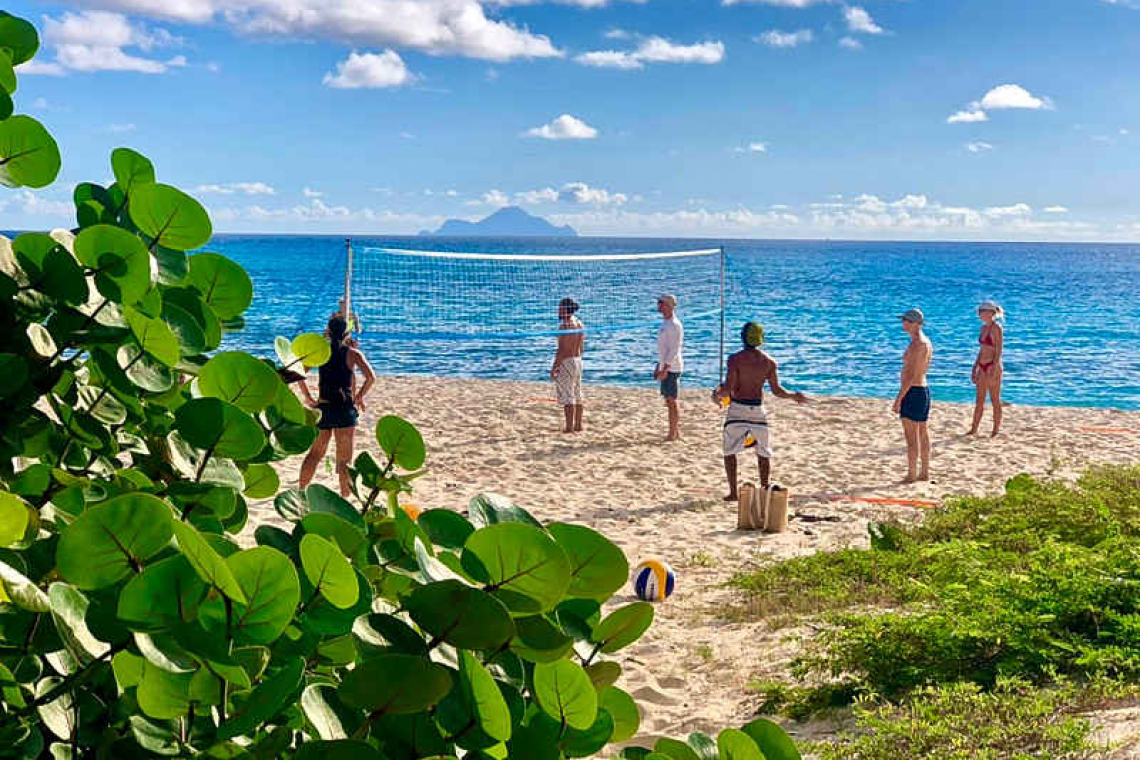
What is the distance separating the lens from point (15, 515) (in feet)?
2.15

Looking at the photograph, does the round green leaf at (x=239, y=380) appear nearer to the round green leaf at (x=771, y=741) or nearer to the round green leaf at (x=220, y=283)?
the round green leaf at (x=220, y=283)

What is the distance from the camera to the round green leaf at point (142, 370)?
2.99 ft

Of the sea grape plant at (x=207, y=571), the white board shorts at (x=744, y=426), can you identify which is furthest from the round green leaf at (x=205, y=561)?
the white board shorts at (x=744, y=426)

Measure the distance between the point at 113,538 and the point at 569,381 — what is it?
11501 mm

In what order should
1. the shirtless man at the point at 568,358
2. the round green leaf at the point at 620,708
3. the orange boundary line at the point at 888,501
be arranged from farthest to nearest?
the shirtless man at the point at 568,358 < the orange boundary line at the point at 888,501 < the round green leaf at the point at 620,708

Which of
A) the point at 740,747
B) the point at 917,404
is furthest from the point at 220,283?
the point at 917,404

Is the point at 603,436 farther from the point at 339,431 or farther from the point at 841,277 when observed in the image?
the point at 841,277

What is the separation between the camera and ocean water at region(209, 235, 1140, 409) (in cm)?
2458

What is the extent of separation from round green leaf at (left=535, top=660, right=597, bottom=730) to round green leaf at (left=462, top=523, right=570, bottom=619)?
0.23 feet

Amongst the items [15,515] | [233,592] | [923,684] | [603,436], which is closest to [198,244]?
[15,515]

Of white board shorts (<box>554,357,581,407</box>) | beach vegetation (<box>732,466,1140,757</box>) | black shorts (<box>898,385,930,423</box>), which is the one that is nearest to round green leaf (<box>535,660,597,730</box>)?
beach vegetation (<box>732,466,1140,757</box>)

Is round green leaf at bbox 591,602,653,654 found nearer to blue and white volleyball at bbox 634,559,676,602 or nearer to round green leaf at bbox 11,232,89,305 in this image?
round green leaf at bbox 11,232,89,305

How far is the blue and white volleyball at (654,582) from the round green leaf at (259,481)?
18.4 feet

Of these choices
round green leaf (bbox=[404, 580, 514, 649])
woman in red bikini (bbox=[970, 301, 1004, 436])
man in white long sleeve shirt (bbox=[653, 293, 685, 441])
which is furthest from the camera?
woman in red bikini (bbox=[970, 301, 1004, 436])
